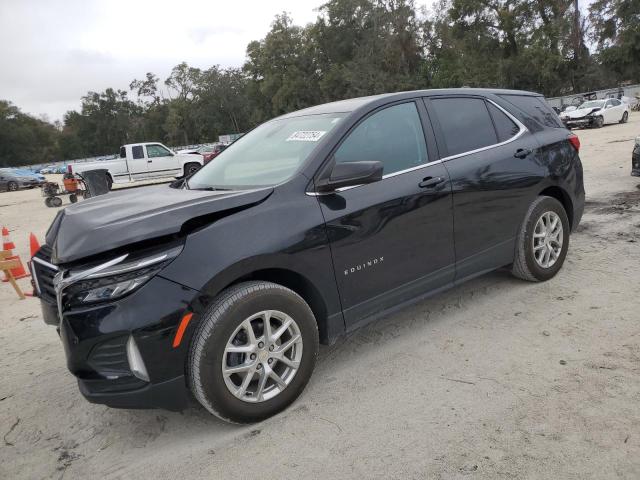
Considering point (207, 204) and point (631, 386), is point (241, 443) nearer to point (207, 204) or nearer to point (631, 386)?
point (207, 204)

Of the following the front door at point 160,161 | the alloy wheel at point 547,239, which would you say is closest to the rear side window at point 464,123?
the alloy wheel at point 547,239

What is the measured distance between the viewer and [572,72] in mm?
46375

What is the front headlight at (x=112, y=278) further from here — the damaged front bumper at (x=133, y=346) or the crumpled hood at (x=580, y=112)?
the crumpled hood at (x=580, y=112)

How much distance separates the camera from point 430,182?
3.43 meters

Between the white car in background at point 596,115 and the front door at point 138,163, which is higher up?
the front door at point 138,163

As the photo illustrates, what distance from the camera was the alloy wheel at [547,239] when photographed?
13.8 ft

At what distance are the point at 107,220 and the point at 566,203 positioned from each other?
389cm

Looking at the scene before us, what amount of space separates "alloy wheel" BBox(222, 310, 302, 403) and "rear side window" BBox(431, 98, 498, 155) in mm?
1875

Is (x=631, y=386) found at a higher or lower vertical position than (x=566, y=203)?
lower

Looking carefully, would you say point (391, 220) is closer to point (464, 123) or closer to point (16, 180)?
point (464, 123)

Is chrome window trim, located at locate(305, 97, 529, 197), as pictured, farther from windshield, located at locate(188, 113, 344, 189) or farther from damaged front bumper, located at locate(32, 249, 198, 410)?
damaged front bumper, located at locate(32, 249, 198, 410)

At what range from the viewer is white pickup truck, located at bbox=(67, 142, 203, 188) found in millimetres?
19781

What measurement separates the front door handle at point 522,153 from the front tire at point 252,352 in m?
2.35

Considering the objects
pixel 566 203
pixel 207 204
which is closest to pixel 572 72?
pixel 566 203
